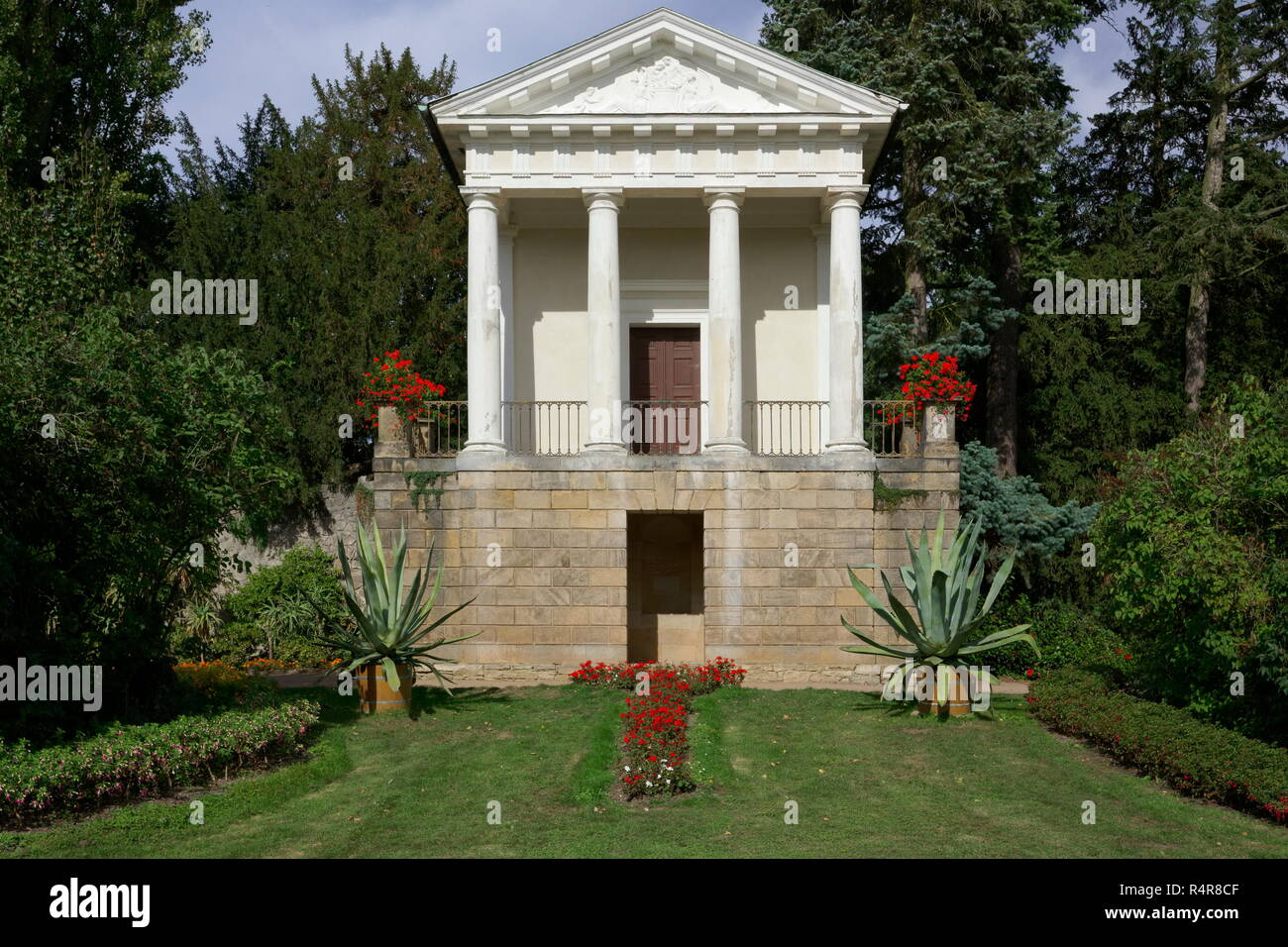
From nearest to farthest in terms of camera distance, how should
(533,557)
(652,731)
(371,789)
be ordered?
1. (371,789)
2. (652,731)
3. (533,557)

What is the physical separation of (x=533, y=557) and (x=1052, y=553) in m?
10.1

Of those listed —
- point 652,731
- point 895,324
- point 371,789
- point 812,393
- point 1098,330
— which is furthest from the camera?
point 1098,330

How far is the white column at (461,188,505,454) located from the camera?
61.6ft

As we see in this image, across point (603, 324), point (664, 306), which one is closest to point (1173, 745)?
point (603, 324)

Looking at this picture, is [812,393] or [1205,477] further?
[812,393]

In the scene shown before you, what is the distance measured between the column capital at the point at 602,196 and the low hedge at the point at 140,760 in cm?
1002

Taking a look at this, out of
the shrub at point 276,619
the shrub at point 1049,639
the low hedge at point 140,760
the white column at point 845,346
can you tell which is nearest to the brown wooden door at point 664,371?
the white column at point 845,346

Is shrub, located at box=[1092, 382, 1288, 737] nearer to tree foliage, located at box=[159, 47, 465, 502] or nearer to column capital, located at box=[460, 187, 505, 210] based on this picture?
column capital, located at box=[460, 187, 505, 210]

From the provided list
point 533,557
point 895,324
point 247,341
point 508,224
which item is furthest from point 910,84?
point 247,341

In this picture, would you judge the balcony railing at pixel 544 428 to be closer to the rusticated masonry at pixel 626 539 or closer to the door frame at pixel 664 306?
the door frame at pixel 664 306

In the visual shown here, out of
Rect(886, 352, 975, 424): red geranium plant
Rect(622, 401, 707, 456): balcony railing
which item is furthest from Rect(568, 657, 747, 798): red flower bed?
Rect(886, 352, 975, 424): red geranium plant

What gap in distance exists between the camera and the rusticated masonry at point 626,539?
18.0 m

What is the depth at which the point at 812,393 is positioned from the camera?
20.8m
